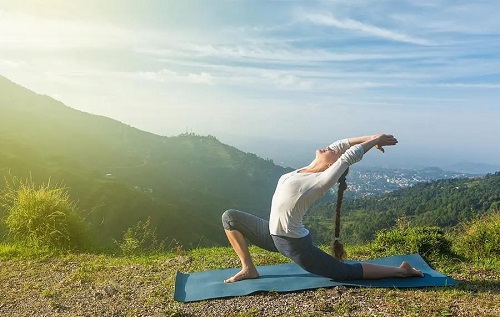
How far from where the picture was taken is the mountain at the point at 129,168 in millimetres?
60438

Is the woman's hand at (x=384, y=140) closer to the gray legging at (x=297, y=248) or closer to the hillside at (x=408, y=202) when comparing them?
the gray legging at (x=297, y=248)

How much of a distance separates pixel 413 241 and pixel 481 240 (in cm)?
125

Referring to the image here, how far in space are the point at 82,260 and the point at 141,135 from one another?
141 metres

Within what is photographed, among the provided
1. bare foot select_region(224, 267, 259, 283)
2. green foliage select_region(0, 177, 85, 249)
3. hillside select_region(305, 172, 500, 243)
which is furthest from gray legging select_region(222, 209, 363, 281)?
hillside select_region(305, 172, 500, 243)

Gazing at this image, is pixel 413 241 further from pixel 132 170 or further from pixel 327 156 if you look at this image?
pixel 132 170

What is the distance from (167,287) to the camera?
17.6ft

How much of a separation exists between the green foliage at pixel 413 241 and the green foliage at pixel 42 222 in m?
5.16

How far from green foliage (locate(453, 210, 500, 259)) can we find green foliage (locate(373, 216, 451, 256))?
0.47m

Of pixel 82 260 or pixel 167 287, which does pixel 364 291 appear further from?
pixel 82 260

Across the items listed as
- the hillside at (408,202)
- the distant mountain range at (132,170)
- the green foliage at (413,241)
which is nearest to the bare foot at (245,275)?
the green foliage at (413,241)

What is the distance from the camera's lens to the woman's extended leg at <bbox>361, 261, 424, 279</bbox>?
17.0 feet

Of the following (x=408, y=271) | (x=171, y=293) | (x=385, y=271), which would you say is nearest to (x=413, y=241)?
(x=408, y=271)

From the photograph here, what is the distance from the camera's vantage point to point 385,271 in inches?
206

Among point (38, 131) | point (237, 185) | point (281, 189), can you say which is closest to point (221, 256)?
point (281, 189)
